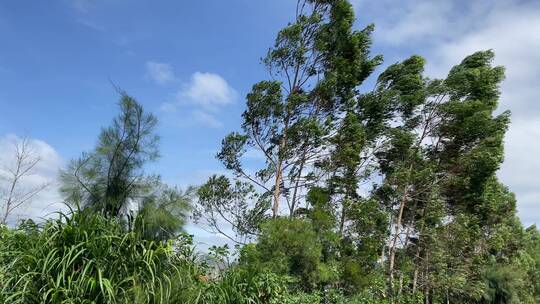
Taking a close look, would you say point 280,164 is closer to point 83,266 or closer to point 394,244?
point 394,244

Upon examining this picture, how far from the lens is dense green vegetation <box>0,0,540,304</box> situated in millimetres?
3746

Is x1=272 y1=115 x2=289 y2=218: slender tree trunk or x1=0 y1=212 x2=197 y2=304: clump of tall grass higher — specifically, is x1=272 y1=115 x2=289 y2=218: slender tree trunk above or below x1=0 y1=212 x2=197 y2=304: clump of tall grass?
above

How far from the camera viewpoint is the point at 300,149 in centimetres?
1223

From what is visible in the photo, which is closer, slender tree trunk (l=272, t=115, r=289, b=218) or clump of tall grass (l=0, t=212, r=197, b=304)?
clump of tall grass (l=0, t=212, r=197, b=304)

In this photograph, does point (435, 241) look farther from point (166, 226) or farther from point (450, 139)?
point (166, 226)

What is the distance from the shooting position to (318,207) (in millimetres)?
10578

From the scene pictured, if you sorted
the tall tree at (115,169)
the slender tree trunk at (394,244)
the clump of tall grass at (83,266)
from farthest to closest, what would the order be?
the slender tree trunk at (394,244) → the tall tree at (115,169) → the clump of tall grass at (83,266)

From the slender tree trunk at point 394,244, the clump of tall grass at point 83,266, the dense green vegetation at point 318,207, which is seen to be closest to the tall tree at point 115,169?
the dense green vegetation at point 318,207

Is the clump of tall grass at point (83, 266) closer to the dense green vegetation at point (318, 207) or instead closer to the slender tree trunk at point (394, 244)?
the dense green vegetation at point (318, 207)

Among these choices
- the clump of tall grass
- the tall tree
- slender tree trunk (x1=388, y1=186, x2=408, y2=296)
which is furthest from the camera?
slender tree trunk (x1=388, y1=186, x2=408, y2=296)

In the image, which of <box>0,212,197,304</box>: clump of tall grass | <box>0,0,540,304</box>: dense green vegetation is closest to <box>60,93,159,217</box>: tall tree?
<box>0,0,540,304</box>: dense green vegetation

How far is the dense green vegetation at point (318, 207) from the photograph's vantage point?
375 cm

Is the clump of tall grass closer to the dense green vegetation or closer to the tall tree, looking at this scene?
the dense green vegetation

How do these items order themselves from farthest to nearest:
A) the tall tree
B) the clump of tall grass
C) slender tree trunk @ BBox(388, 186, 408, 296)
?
slender tree trunk @ BBox(388, 186, 408, 296), the tall tree, the clump of tall grass
